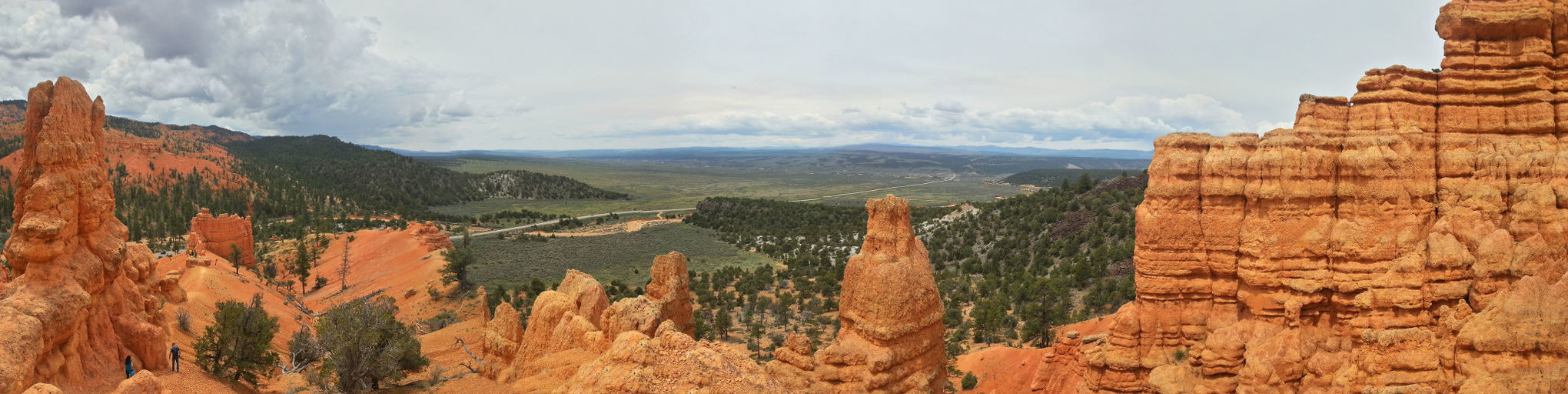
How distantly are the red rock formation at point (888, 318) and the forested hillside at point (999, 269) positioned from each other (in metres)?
14.8

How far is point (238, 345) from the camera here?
19922 millimetres

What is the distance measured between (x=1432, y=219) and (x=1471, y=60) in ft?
12.6

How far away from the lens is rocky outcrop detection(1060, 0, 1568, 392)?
14.0 metres

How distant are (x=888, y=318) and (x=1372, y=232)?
10.0 meters

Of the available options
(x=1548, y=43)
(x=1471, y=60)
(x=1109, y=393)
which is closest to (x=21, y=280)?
(x=1109, y=393)

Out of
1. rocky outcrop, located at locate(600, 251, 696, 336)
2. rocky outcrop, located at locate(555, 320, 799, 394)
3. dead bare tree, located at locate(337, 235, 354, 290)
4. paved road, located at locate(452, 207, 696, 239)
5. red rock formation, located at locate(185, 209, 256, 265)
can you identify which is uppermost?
rocky outcrop, located at locate(555, 320, 799, 394)

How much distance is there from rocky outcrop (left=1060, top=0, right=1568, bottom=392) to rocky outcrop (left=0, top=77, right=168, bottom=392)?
21.3 m

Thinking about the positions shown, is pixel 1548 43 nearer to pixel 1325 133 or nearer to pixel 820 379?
pixel 1325 133

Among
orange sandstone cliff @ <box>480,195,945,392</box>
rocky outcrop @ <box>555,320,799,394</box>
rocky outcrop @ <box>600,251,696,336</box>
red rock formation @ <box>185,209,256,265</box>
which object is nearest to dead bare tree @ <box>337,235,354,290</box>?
red rock formation @ <box>185,209,256,265</box>

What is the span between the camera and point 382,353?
1995 cm

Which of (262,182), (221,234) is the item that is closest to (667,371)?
(221,234)

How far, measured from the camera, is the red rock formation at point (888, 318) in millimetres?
15422

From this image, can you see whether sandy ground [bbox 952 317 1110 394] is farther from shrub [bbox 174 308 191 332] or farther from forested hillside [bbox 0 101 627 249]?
forested hillside [bbox 0 101 627 249]

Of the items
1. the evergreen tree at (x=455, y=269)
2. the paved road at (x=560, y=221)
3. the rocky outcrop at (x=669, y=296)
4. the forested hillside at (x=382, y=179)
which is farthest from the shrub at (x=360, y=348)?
the forested hillside at (x=382, y=179)
